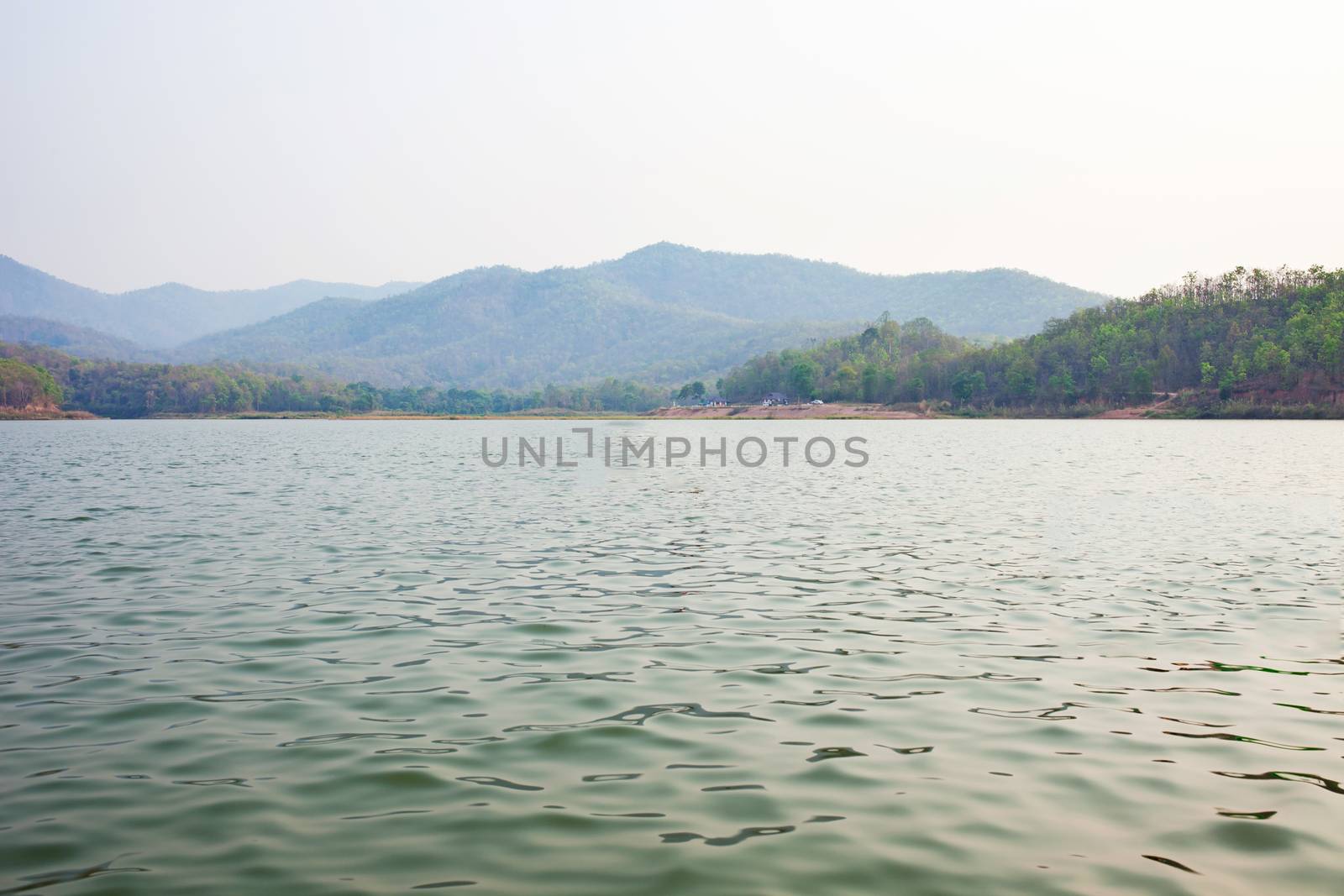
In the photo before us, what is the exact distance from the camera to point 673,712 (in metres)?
9.81

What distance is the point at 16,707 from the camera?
982 centimetres

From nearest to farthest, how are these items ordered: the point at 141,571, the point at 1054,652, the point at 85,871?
the point at 85,871, the point at 1054,652, the point at 141,571

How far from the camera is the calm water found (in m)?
6.54

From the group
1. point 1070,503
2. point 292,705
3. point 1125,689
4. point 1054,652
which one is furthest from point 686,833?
point 1070,503

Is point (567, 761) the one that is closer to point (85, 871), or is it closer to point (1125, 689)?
point (85, 871)

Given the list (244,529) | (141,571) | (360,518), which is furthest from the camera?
(360,518)

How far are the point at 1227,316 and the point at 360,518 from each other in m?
209

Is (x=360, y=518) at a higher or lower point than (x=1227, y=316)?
lower

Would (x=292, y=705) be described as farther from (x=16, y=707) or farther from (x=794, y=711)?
(x=794, y=711)

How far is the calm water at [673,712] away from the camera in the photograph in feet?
21.5

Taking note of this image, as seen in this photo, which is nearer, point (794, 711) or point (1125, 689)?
point (794, 711)
